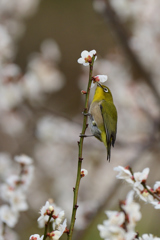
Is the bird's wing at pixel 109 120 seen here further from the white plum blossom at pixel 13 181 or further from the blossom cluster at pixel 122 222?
the blossom cluster at pixel 122 222

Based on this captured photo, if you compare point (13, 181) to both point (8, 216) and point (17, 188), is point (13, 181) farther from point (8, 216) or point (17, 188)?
point (8, 216)

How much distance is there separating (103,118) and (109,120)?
0.09ft

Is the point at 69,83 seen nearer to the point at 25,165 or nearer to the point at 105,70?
the point at 105,70

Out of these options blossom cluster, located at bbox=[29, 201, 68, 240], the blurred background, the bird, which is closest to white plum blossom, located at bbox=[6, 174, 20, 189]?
the bird

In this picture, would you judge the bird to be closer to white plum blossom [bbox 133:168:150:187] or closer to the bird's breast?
the bird's breast

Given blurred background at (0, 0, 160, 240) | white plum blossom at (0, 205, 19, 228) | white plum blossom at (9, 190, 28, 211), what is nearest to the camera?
white plum blossom at (0, 205, 19, 228)

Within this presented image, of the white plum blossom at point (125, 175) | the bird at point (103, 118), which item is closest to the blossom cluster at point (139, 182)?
the white plum blossom at point (125, 175)

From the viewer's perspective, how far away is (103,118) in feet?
5.22

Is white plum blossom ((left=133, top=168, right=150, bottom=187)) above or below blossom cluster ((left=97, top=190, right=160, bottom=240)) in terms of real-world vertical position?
above

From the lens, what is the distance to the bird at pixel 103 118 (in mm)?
1556

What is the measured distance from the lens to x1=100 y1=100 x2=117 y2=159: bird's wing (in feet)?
5.08

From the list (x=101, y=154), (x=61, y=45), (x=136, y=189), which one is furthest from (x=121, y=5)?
(x=61, y=45)

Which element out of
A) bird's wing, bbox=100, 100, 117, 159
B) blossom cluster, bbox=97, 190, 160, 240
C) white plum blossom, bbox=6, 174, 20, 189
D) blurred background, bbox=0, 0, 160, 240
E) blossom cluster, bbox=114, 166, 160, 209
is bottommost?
blossom cluster, bbox=97, 190, 160, 240

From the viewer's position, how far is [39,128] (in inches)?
115
